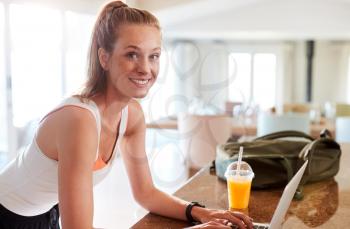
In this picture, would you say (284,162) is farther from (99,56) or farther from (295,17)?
(295,17)

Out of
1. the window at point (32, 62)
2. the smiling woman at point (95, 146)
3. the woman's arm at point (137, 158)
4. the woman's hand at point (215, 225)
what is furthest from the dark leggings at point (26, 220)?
the window at point (32, 62)

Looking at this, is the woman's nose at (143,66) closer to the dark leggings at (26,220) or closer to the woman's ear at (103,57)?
the woman's ear at (103,57)

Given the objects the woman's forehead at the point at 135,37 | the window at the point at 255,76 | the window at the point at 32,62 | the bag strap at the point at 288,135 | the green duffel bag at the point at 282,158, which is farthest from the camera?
the window at the point at 255,76

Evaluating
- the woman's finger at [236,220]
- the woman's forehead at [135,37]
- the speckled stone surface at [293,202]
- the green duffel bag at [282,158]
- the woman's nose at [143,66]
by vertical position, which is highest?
the woman's forehead at [135,37]

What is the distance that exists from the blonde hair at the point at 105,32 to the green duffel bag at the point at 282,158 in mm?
585

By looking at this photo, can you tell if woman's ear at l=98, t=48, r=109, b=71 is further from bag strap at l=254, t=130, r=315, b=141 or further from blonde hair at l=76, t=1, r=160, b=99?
bag strap at l=254, t=130, r=315, b=141

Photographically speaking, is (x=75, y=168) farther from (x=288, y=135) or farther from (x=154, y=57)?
(x=288, y=135)

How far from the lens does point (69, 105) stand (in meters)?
1.05

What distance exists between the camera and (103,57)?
1146 mm

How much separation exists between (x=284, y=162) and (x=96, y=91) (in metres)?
0.70

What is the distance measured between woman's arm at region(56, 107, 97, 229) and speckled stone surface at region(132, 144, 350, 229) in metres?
0.20

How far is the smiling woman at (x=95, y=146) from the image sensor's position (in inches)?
39.4

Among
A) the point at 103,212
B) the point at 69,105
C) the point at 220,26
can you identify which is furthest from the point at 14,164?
the point at 220,26

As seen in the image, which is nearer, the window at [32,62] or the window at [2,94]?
the window at [2,94]
